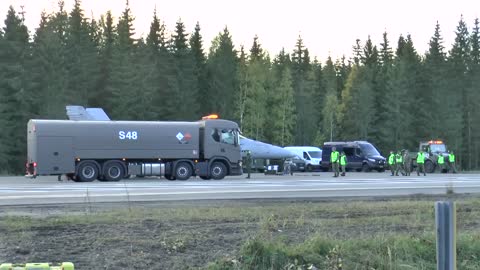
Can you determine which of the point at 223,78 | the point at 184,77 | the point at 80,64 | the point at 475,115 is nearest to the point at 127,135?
the point at 80,64

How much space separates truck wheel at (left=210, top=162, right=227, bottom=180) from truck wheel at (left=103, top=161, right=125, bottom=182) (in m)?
5.03

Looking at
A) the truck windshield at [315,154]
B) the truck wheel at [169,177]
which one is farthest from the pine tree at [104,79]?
the truck wheel at [169,177]

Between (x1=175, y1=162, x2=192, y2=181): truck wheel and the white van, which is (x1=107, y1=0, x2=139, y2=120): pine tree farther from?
(x1=175, y1=162, x2=192, y2=181): truck wheel

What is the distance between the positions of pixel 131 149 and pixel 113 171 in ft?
5.24

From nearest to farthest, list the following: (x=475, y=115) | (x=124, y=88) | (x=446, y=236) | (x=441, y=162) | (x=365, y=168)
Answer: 1. (x=446, y=236)
2. (x=441, y=162)
3. (x=365, y=168)
4. (x=124, y=88)
5. (x=475, y=115)

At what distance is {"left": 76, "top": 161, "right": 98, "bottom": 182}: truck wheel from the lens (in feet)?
110

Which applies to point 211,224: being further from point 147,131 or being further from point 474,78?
point 474,78

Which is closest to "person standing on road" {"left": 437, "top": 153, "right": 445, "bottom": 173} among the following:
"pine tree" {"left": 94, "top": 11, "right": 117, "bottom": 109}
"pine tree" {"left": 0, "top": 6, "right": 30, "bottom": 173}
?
"pine tree" {"left": 94, "top": 11, "right": 117, "bottom": 109}

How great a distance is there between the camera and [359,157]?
55.2m

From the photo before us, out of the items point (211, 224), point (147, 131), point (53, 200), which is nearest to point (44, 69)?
point (147, 131)

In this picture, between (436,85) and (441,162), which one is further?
(436,85)

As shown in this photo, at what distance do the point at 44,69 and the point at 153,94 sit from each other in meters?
11.8

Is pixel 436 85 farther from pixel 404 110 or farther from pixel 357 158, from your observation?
pixel 357 158

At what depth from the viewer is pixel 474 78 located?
279ft
